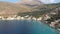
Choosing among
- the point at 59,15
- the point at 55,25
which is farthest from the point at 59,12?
the point at 55,25

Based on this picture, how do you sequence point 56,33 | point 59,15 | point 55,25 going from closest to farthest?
point 56,33, point 55,25, point 59,15

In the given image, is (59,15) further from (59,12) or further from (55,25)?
(55,25)

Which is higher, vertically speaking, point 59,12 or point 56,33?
point 59,12

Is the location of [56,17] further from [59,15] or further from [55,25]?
[55,25]

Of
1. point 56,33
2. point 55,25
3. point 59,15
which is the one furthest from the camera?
point 59,15

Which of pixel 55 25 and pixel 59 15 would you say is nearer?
pixel 55 25

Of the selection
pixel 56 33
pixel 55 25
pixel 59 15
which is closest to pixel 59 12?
pixel 59 15

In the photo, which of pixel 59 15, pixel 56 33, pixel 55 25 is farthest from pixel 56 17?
pixel 56 33
